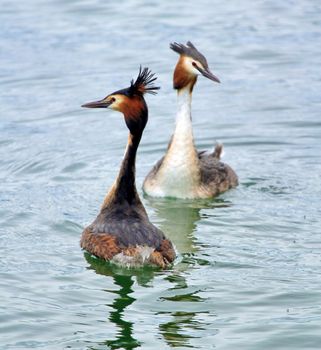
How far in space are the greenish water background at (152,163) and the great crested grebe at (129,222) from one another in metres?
0.16

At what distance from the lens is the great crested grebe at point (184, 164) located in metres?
13.4

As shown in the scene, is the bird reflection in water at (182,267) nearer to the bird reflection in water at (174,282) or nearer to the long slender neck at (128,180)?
the bird reflection in water at (174,282)

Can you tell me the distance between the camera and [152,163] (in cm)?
1464

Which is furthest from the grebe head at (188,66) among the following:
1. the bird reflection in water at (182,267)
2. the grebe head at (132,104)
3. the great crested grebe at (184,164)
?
the grebe head at (132,104)

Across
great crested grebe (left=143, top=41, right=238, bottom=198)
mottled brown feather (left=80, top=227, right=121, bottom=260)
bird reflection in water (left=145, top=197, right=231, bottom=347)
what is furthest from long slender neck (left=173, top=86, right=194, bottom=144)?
mottled brown feather (left=80, top=227, right=121, bottom=260)

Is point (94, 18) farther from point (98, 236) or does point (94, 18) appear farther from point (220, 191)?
point (98, 236)

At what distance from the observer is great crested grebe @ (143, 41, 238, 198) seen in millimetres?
13352

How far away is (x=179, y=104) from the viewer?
44.2ft

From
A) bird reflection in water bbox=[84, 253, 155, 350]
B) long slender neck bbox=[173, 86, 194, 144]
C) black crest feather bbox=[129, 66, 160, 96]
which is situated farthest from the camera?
long slender neck bbox=[173, 86, 194, 144]

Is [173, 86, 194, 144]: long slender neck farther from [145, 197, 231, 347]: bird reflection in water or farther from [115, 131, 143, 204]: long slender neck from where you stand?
[115, 131, 143, 204]: long slender neck

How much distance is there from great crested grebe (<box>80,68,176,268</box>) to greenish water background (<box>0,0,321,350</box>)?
16cm

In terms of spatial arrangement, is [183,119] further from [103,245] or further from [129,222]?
[103,245]

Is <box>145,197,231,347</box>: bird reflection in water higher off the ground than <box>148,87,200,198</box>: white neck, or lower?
lower

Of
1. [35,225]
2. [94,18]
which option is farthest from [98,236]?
[94,18]
